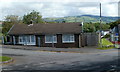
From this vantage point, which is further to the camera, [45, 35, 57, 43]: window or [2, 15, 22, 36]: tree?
[2, 15, 22, 36]: tree

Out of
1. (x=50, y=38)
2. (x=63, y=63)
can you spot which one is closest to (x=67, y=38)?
(x=50, y=38)

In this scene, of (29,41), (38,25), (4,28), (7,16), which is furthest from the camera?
(7,16)

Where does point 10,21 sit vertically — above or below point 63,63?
above

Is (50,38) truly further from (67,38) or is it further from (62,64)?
(62,64)

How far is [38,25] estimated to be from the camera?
159 ft

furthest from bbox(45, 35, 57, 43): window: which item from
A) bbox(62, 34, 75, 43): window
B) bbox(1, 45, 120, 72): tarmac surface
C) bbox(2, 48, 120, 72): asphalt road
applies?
bbox(2, 48, 120, 72): asphalt road

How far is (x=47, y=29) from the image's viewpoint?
1809 inches

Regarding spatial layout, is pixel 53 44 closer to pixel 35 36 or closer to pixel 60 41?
pixel 60 41

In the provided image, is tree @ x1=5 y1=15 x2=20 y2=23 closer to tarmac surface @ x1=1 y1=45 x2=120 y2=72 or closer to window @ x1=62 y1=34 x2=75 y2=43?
window @ x1=62 y1=34 x2=75 y2=43

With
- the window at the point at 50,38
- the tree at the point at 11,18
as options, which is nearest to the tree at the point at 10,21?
the tree at the point at 11,18

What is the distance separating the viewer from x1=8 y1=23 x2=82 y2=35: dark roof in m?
43.3

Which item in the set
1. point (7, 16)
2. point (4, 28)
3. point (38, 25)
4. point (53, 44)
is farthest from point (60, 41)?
point (7, 16)

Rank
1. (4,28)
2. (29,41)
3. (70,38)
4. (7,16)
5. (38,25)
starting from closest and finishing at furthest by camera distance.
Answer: (70,38)
(29,41)
(38,25)
(4,28)
(7,16)

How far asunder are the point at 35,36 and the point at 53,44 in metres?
4.14
